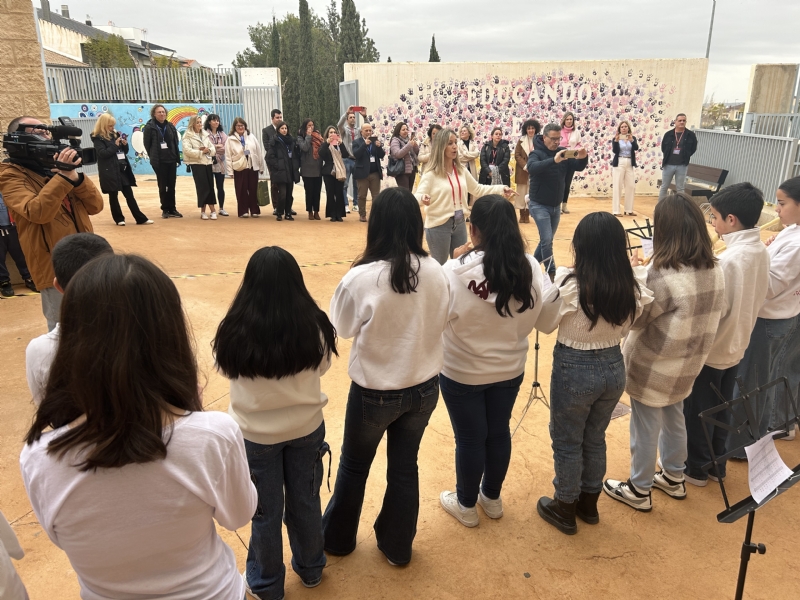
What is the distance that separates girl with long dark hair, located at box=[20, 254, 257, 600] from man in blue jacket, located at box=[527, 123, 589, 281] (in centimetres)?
523

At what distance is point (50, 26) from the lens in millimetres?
38656

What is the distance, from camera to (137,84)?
1673 cm

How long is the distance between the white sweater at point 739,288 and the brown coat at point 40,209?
381 cm

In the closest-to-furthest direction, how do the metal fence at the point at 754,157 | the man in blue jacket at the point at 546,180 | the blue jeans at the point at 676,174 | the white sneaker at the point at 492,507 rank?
the white sneaker at the point at 492,507, the man in blue jacket at the point at 546,180, the metal fence at the point at 754,157, the blue jeans at the point at 676,174

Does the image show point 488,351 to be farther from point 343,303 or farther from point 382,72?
point 382,72

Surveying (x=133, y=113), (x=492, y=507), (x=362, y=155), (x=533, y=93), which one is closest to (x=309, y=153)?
(x=362, y=155)

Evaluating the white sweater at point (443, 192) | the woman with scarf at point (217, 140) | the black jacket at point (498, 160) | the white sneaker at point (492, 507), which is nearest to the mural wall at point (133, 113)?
the woman with scarf at point (217, 140)

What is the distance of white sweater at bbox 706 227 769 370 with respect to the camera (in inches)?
119

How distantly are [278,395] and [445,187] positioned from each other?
3.85 meters

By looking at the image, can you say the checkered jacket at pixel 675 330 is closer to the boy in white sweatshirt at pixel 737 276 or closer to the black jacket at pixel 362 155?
the boy in white sweatshirt at pixel 737 276

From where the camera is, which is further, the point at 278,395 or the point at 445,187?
the point at 445,187

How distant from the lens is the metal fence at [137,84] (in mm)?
16297

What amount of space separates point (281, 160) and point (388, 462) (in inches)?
331

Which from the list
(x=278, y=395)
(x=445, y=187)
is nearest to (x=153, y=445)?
(x=278, y=395)
